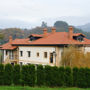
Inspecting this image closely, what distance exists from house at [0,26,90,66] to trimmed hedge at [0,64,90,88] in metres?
8.84

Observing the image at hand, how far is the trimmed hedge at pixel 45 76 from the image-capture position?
1609cm

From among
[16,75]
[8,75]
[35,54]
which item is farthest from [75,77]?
[35,54]

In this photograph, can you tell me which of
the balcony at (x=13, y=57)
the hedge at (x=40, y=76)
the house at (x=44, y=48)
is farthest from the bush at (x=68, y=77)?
the balcony at (x=13, y=57)

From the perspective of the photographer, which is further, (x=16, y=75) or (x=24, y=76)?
(x=16, y=75)

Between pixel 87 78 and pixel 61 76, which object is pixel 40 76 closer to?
pixel 61 76

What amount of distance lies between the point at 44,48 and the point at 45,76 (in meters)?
11.8

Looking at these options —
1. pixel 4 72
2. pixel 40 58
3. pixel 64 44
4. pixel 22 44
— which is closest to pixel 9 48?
pixel 22 44

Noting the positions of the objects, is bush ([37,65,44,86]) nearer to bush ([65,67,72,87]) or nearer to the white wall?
bush ([65,67,72,87])

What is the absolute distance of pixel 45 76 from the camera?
53.9 feet

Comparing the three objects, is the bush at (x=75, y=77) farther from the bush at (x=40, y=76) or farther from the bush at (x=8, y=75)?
the bush at (x=8, y=75)

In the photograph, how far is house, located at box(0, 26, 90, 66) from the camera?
2608 centimetres

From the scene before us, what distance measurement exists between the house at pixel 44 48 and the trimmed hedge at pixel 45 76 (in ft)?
29.0

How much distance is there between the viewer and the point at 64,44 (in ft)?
81.5

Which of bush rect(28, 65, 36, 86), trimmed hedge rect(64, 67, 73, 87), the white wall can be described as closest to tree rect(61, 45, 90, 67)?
the white wall
